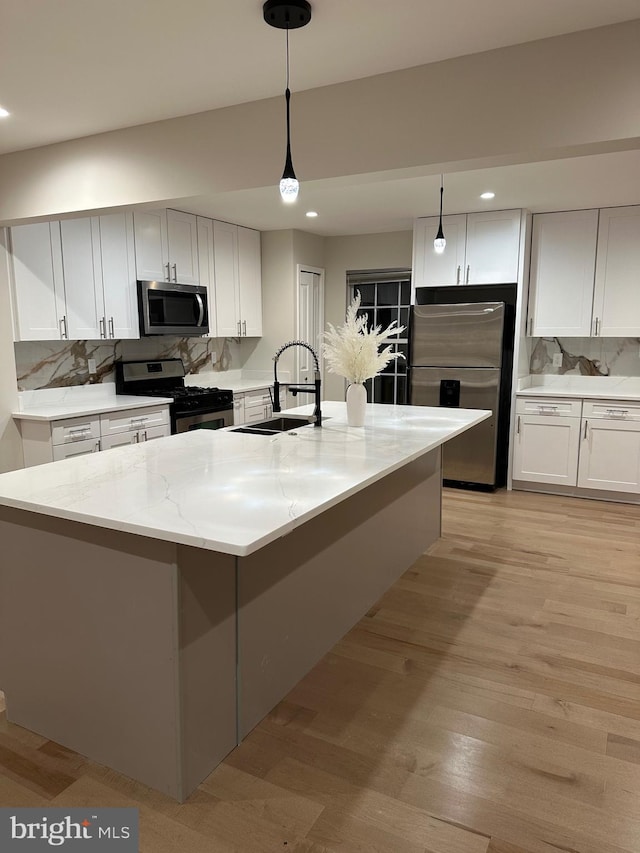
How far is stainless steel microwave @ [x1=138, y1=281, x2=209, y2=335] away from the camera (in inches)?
189

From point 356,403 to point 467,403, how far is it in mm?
2352

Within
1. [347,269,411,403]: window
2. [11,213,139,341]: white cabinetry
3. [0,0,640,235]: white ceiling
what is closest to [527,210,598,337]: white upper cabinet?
[347,269,411,403]: window

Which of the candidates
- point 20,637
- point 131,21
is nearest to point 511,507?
point 20,637

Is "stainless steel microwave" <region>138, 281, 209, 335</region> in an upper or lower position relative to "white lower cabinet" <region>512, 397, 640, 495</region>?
upper

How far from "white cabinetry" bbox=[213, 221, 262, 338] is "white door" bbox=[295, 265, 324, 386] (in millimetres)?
450

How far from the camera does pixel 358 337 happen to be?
3.16m

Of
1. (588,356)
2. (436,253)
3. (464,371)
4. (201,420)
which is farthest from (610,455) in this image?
(201,420)

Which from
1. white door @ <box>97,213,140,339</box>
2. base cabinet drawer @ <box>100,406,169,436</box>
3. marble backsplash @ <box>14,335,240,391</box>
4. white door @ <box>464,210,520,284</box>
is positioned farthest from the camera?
white door @ <box>464,210,520,284</box>

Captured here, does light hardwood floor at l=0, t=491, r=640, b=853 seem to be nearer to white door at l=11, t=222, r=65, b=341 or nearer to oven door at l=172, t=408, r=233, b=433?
oven door at l=172, t=408, r=233, b=433

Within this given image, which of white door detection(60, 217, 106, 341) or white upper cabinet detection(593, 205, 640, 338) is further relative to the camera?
white upper cabinet detection(593, 205, 640, 338)

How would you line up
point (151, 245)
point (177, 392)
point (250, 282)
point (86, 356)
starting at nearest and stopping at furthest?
point (86, 356)
point (151, 245)
point (177, 392)
point (250, 282)

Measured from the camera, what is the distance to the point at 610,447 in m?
4.96

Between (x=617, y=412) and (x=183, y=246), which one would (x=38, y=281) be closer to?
(x=183, y=246)

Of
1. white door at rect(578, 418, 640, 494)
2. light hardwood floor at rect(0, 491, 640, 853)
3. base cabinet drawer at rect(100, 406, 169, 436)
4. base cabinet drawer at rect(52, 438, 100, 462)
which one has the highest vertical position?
base cabinet drawer at rect(100, 406, 169, 436)
